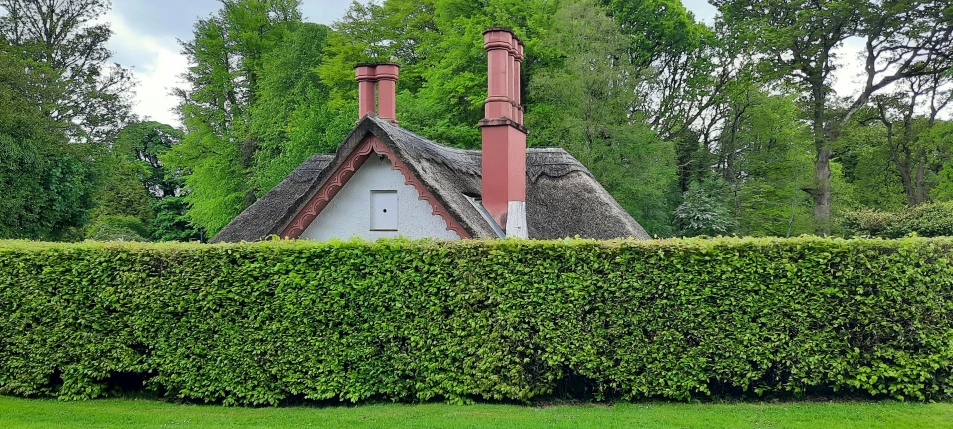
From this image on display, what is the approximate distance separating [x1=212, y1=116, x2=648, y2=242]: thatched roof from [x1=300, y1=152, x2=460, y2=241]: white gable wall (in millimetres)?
512

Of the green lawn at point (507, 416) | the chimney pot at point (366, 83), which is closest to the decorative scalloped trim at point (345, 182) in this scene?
the chimney pot at point (366, 83)

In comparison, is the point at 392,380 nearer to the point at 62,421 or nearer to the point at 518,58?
the point at 62,421

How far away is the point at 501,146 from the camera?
13570 mm

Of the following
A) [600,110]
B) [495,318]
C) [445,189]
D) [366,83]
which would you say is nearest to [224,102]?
[600,110]

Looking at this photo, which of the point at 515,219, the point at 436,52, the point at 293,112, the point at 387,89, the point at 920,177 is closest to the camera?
the point at 515,219

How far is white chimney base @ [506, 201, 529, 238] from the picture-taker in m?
13.7

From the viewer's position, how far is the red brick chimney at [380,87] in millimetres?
16266

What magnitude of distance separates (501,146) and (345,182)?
3226 mm

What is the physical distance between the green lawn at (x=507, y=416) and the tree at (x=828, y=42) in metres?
24.5

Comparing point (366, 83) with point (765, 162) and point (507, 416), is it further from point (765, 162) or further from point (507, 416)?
A: point (765, 162)

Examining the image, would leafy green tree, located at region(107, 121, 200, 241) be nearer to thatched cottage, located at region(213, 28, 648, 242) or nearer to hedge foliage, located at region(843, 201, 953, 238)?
thatched cottage, located at region(213, 28, 648, 242)

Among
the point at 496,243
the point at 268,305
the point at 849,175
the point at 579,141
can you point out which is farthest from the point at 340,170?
the point at 849,175

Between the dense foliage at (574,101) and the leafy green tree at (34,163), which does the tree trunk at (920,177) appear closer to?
the dense foliage at (574,101)

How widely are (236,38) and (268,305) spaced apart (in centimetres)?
3037
